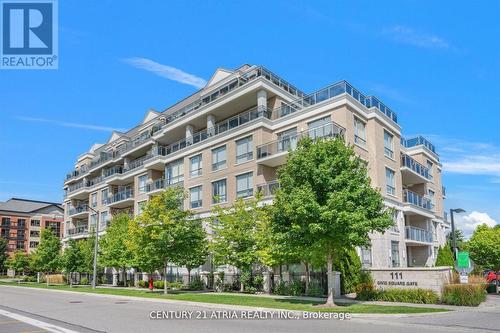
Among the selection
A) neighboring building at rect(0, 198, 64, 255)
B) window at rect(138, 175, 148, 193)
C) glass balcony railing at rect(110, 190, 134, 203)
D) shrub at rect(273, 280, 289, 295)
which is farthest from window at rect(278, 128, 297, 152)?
neighboring building at rect(0, 198, 64, 255)

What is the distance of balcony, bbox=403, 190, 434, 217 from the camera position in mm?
36084

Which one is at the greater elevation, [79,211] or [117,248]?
[79,211]

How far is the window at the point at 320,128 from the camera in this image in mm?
29062

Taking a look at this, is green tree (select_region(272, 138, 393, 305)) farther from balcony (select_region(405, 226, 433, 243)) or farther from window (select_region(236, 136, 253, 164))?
balcony (select_region(405, 226, 433, 243))

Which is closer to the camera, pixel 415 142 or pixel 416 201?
pixel 416 201

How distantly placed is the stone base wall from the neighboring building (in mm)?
94795

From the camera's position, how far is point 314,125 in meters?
31.4

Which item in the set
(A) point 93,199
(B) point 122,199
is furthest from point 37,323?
(A) point 93,199

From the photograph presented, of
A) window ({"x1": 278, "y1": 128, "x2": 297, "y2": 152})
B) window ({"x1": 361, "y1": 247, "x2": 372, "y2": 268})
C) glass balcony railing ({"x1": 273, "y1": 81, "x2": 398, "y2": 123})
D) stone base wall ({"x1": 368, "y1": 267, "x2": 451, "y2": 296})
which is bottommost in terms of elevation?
stone base wall ({"x1": 368, "y1": 267, "x2": 451, "y2": 296})

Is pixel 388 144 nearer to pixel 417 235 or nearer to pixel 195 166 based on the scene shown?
pixel 417 235

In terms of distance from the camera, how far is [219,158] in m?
37.8

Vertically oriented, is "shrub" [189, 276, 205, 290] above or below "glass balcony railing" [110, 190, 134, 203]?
below

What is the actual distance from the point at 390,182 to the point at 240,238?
13102 mm

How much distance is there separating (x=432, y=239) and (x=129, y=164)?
33937mm
